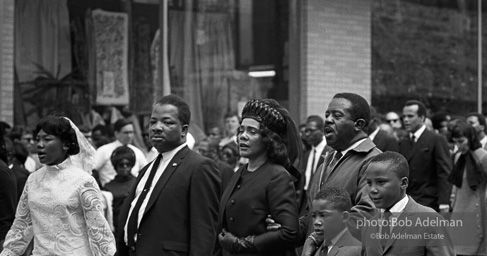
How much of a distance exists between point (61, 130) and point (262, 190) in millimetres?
1522

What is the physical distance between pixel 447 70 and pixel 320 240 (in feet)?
43.7

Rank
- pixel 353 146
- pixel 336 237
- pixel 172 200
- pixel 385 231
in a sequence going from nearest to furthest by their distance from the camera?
pixel 385 231, pixel 336 237, pixel 353 146, pixel 172 200

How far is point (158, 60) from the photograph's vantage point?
50.9 feet

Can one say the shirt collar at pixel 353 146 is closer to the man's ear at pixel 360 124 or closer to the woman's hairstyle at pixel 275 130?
the man's ear at pixel 360 124

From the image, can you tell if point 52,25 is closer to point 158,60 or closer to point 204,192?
point 158,60

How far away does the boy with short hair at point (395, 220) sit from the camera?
5.46m

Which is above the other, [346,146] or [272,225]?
[346,146]

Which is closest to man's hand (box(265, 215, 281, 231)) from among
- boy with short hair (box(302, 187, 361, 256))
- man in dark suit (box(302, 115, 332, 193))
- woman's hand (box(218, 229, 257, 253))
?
woman's hand (box(218, 229, 257, 253))

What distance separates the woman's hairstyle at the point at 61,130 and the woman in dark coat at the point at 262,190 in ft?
3.81

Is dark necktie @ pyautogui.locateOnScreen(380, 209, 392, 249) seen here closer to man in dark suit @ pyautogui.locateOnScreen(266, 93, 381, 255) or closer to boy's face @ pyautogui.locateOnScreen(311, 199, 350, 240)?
boy's face @ pyautogui.locateOnScreen(311, 199, 350, 240)

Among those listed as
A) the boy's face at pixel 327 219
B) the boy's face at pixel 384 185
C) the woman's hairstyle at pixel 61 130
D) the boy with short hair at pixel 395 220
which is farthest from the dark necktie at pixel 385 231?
the woman's hairstyle at pixel 61 130

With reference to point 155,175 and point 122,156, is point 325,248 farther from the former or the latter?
point 122,156

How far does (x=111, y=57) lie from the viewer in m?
15.2

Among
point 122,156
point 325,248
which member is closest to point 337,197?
point 325,248
